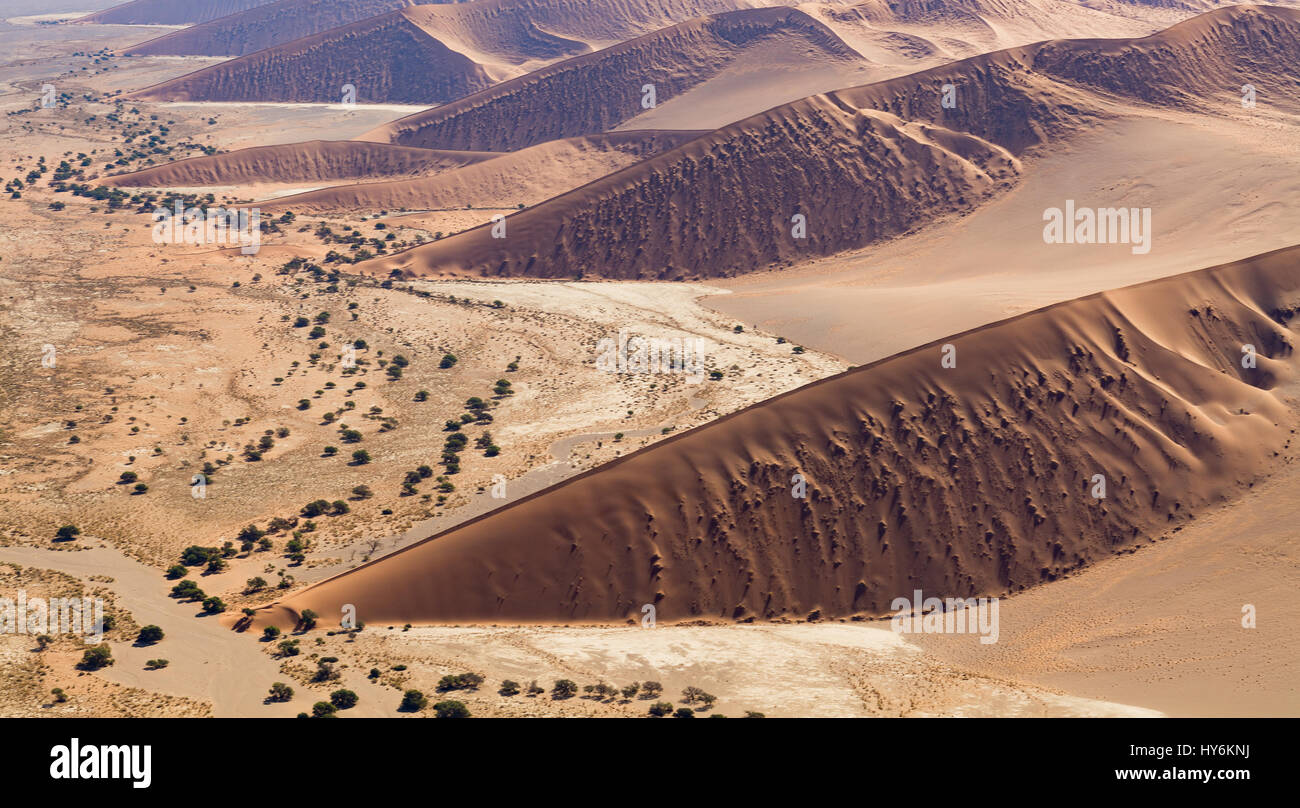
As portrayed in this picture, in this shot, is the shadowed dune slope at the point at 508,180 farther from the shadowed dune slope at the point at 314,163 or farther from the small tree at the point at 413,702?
the small tree at the point at 413,702

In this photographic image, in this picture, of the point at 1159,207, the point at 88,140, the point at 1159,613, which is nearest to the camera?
the point at 1159,613

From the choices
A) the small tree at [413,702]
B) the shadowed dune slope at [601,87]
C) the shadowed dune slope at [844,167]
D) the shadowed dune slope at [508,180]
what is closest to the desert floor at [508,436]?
the small tree at [413,702]

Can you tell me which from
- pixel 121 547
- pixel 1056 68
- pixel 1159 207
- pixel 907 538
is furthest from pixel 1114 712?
pixel 1056 68

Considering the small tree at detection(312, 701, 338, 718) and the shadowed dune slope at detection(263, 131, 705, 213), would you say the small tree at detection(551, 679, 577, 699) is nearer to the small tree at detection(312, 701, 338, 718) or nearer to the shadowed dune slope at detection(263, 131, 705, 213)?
the small tree at detection(312, 701, 338, 718)

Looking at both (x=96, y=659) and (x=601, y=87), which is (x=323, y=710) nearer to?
(x=96, y=659)

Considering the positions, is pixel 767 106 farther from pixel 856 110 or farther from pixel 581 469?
pixel 581 469

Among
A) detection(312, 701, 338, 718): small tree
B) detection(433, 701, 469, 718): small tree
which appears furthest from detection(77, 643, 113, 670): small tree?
detection(433, 701, 469, 718): small tree
